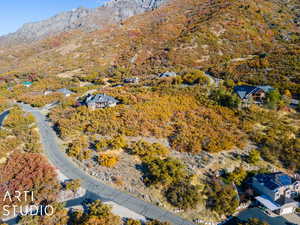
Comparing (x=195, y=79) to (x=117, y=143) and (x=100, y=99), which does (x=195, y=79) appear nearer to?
(x=100, y=99)

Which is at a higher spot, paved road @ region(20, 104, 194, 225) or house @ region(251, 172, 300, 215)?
paved road @ region(20, 104, 194, 225)

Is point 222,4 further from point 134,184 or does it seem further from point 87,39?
point 134,184

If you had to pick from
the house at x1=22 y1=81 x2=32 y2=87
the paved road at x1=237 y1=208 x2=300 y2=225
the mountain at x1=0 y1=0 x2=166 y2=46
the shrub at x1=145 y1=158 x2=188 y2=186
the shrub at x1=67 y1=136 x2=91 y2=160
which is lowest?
the paved road at x1=237 y1=208 x2=300 y2=225

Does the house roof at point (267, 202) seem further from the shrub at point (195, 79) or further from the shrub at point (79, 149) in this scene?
the shrub at point (195, 79)

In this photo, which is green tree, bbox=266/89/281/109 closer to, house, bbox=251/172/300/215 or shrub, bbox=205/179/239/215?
house, bbox=251/172/300/215

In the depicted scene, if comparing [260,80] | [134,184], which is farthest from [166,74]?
[134,184]

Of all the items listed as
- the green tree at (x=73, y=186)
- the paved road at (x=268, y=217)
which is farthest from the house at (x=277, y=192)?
the green tree at (x=73, y=186)

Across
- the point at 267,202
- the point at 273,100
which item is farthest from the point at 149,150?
the point at 273,100

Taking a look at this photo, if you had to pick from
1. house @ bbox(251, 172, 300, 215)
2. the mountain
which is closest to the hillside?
house @ bbox(251, 172, 300, 215)
